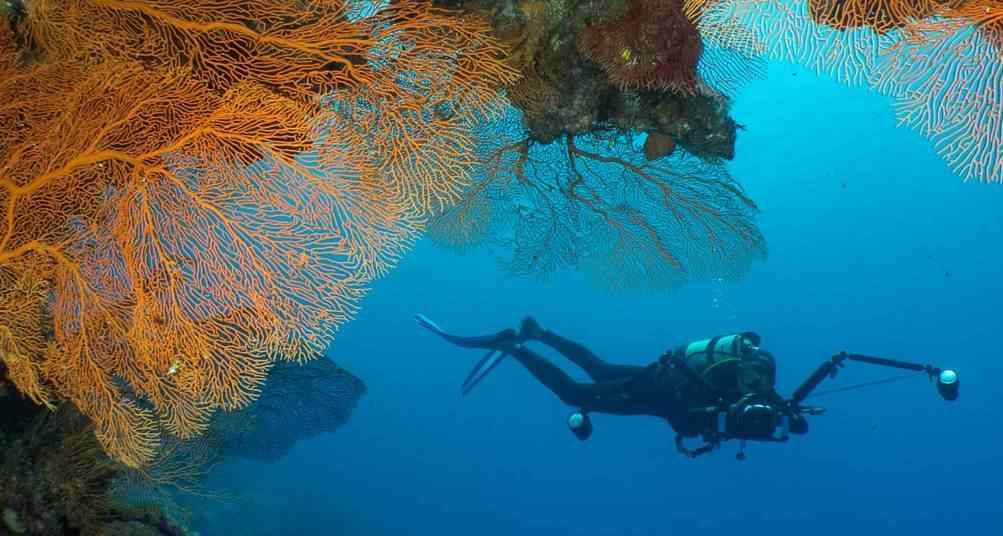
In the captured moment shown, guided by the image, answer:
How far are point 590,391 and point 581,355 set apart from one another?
1.29 metres

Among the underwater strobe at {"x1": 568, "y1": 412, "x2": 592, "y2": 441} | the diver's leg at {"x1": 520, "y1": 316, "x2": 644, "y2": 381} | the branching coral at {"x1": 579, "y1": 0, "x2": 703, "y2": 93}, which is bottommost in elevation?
the diver's leg at {"x1": 520, "y1": 316, "x2": 644, "y2": 381}

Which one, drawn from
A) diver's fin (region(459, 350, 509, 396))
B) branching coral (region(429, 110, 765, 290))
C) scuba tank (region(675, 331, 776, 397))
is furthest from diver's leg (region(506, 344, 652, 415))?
branching coral (region(429, 110, 765, 290))

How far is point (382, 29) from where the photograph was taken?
3.42 meters

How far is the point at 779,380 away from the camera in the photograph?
170 ft

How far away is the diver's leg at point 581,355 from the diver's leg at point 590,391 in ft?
1.70

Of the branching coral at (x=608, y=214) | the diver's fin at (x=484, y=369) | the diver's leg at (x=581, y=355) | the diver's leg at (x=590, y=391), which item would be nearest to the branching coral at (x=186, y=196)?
the branching coral at (x=608, y=214)

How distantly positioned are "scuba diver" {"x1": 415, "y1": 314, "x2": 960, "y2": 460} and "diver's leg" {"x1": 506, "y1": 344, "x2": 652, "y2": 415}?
0.02m

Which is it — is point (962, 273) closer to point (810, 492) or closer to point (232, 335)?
point (810, 492)

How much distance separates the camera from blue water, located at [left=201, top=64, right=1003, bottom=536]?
134 feet

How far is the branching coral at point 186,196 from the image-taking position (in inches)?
126

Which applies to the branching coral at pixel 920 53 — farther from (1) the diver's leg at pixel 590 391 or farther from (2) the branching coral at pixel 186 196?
(1) the diver's leg at pixel 590 391

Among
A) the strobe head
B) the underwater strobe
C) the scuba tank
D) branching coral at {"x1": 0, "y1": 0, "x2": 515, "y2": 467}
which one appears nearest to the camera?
branching coral at {"x1": 0, "y1": 0, "x2": 515, "y2": 467}

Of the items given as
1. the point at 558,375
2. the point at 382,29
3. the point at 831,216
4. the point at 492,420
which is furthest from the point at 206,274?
the point at 831,216

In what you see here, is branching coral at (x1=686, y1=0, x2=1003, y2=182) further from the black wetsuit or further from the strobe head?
the black wetsuit
